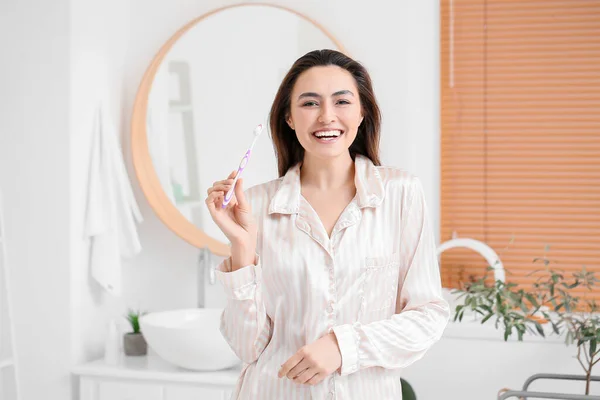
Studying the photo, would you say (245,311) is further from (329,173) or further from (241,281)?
(329,173)

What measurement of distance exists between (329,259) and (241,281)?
0.50ft

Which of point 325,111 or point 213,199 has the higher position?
point 325,111

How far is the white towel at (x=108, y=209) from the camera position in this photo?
2.65m

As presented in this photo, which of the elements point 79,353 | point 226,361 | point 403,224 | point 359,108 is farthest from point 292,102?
point 79,353

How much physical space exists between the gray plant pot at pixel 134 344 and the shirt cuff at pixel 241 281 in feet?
4.74

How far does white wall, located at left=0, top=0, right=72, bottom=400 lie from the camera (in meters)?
2.59

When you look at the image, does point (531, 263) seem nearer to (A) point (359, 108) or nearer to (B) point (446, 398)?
(B) point (446, 398)

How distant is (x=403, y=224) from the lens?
1338 millimetres

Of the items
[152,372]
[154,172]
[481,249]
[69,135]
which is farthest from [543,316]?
[69,135]

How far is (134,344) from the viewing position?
2.63 m

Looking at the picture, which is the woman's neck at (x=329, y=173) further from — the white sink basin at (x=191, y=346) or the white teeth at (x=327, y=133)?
the white sink basin at (x=191, y=346)

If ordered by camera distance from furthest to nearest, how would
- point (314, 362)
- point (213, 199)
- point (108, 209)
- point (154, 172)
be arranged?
point (154, 172) → point (108, 209) → point (213, 199) → point (314, 362)

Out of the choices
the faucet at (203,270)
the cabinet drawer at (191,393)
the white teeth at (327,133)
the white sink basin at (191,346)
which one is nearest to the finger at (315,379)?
the white teeth at (327,133)

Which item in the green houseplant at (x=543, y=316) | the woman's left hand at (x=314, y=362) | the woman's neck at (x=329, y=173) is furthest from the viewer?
the green houseplant at (x=543, y=316)
